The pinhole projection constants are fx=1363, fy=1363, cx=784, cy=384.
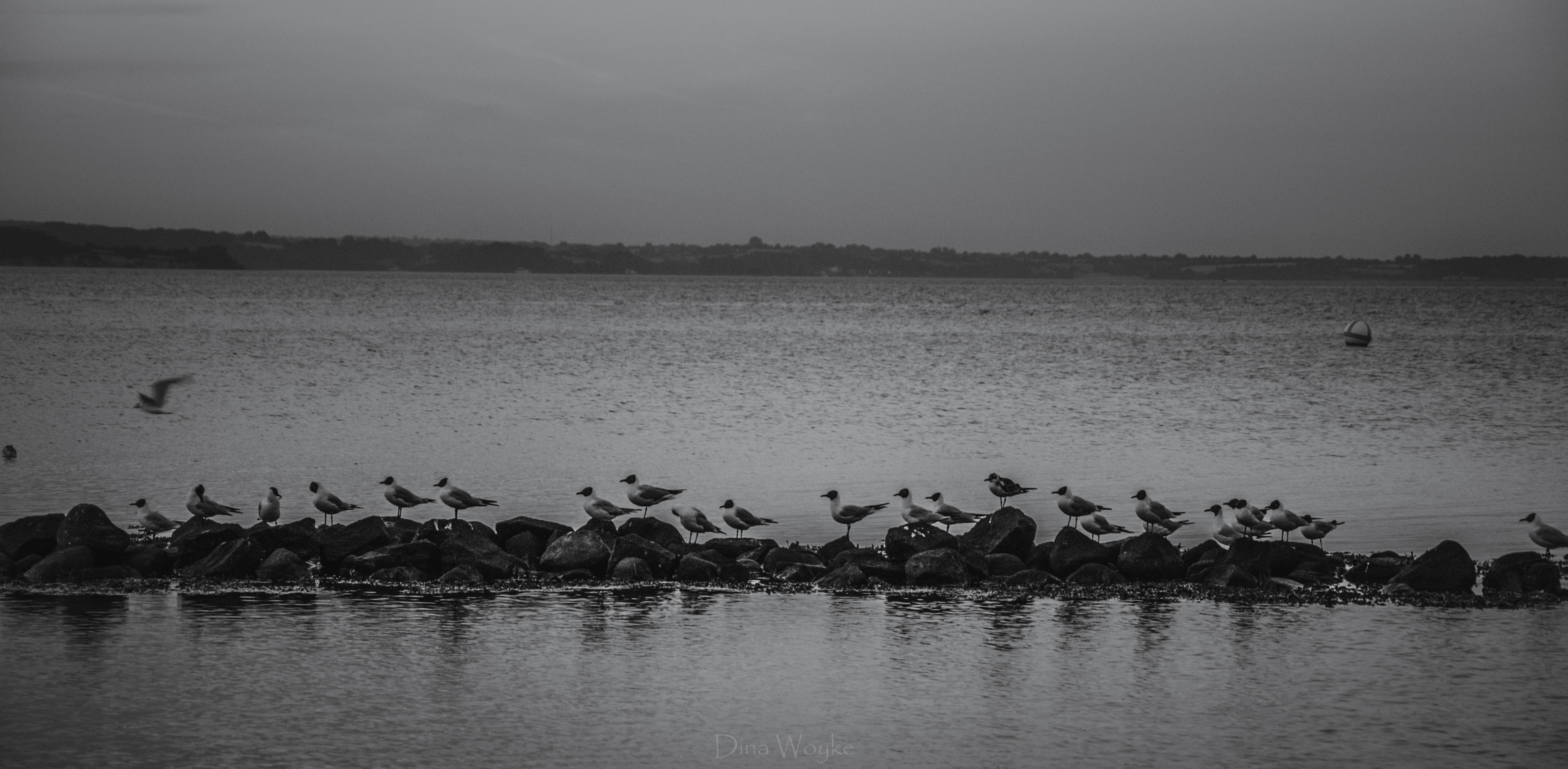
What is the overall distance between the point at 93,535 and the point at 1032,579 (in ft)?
33.9

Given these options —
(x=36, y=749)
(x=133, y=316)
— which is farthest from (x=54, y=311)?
(x=36, y=749)

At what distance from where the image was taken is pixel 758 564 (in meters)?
15.8

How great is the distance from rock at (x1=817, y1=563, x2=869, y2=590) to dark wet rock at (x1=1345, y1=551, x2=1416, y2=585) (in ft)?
18.0

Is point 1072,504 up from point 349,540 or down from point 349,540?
up

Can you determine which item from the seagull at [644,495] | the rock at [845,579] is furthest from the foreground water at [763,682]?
the seagull at [644,495]

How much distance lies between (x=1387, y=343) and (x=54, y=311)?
89016 mm

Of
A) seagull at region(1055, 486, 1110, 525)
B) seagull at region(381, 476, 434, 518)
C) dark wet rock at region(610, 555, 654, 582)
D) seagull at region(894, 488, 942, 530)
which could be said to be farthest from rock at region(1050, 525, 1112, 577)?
seagull at region(381, 476, 434, 518)

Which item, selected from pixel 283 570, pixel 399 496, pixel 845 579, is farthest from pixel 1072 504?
pixel 283 570

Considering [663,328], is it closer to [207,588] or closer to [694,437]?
[694,437]

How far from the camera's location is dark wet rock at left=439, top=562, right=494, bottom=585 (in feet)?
48.8

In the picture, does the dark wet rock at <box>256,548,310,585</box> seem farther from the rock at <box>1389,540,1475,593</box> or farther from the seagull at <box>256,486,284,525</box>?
the rock at <box>1389,540,1475,593</box>

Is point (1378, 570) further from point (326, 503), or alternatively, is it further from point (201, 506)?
point (201, 506)

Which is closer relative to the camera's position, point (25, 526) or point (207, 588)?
point (207, 588)

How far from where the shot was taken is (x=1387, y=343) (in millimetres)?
78750
